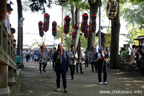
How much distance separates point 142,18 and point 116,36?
22367 millimetres

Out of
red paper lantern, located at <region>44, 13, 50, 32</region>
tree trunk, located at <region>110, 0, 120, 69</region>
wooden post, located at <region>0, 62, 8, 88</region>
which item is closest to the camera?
wooden post, located at <region>0, 62, 8, 88</region>

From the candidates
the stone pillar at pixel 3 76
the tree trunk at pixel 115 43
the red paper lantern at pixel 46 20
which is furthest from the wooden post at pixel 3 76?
the red paper lantern at pixel 46 20

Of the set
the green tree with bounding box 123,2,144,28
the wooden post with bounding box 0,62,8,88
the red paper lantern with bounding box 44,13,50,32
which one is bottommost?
the wooden post with bounding box 0,62,8,88

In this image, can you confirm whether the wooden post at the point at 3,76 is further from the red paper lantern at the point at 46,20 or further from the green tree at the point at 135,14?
the green tree at the point at 135,14

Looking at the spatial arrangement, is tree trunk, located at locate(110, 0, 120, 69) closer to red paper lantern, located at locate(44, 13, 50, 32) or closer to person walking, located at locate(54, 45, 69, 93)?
red paper lantern, located at locate(44, 13, 50, 32)

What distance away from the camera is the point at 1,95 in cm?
437

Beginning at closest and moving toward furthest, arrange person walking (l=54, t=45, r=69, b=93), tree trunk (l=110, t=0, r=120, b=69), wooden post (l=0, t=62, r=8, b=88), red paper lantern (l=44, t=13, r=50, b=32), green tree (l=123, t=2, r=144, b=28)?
1. wooden post (l=0, t=62, r=8, b=88)
2. person walking (l=54, t=45, r=69, b=93)
3. tree trunk (l=110, t=0, r=120, b=69)
4. red paper lantern (l=44, t=13, r=50, b=32)
5. green tree (l=123, t=2, r=144, b=28)

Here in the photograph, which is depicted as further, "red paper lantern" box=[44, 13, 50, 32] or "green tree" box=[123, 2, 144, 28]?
"green tree" box=[123, 2, 144, 28]

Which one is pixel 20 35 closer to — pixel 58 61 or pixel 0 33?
pixel 58 61

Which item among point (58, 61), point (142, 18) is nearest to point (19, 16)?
point (58, 61)

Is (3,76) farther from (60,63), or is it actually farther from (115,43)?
(115,43)

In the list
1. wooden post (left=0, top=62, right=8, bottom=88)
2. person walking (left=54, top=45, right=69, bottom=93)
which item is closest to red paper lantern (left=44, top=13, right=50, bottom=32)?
person walking (left=54, top=45, right=69, bottom=93)

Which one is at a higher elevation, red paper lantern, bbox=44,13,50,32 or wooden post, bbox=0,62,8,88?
red paper lantern, bbox=44,13,50,32

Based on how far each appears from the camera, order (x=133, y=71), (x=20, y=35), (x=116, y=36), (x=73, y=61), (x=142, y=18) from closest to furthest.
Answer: (x=73, y=61) < (x=133, y=71) < (x=116, y=36) < (x=20, y=35) < (x=142, y=18)
